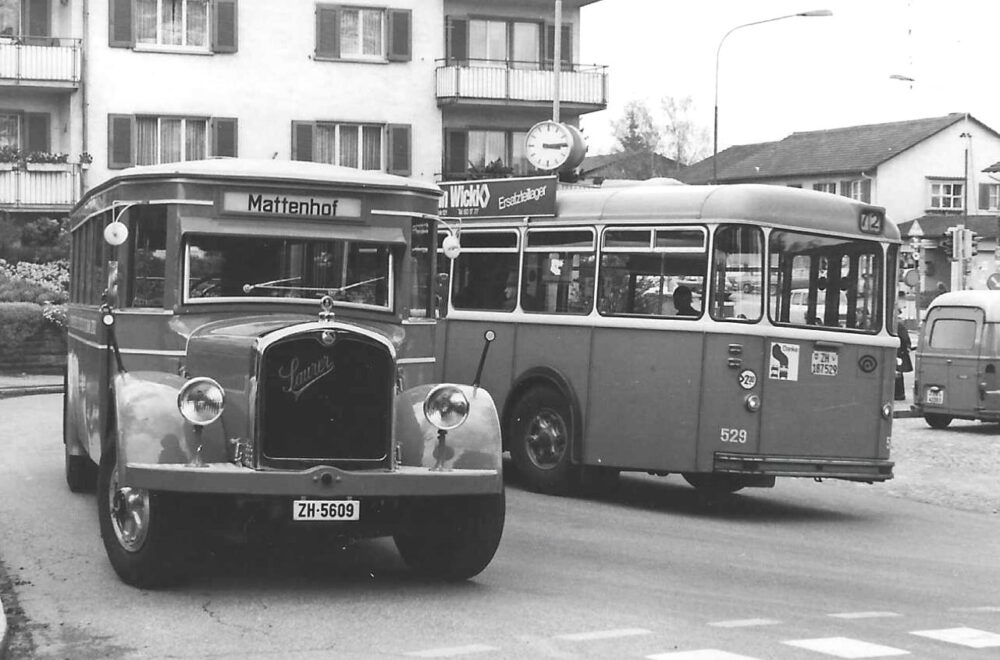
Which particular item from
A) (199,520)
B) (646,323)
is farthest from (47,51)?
(199,520)

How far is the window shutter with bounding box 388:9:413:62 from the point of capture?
144 feet

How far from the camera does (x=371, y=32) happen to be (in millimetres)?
44219

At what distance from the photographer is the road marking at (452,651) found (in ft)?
26.1

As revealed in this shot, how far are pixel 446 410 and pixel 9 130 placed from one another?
35150 millimetres

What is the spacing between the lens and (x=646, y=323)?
14.7 metres

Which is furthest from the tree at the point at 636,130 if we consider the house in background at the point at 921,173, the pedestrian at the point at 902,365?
the pedestrian at the point at 902,365

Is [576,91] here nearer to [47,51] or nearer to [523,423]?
[47,51]

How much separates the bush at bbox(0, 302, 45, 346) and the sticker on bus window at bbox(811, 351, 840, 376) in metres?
19.7

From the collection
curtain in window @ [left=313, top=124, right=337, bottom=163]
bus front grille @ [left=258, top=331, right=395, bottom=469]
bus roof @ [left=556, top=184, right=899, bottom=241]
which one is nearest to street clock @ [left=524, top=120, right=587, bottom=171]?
bus roof @ [left=556, top=184, right=899, bottom=241]

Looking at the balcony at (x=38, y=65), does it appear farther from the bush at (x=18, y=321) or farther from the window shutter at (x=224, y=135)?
the bush at (x=18, y=321)

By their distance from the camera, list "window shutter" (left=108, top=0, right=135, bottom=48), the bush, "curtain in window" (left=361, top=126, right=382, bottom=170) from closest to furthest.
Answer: the bush → "window shutter" (left=108, top=0, right=135, bottom=48) → "curtain in window" (left=361, top=126, right=382, bottom=170)

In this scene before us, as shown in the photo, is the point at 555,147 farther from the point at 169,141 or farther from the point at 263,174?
the point at 169,141

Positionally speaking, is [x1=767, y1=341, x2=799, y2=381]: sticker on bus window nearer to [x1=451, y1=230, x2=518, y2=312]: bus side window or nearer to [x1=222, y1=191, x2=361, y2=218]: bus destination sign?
[x1=451, y1=230, x2=518, y2=312]: bus side window

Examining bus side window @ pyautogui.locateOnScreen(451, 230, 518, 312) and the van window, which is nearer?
bus side window @ pyautogui.locateOnScreen(451, 230, 518, 312)
